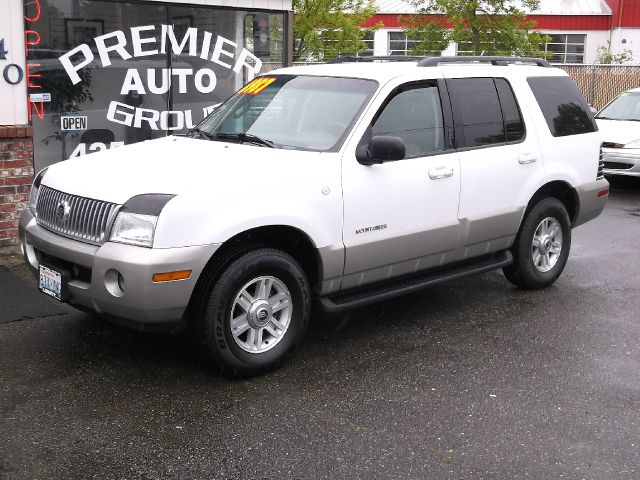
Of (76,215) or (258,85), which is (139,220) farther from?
(258,85)

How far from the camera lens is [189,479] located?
378cm

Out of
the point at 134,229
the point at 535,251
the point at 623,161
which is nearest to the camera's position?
the point at 134,229

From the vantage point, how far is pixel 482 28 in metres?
21.4

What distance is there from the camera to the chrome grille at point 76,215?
470cm

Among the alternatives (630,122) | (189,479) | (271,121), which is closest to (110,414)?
(189,479)

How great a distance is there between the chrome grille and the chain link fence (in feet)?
63.7

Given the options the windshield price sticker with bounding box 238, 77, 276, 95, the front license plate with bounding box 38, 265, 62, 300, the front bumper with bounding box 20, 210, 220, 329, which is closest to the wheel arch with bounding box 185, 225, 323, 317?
the front bumper with bounding box 20, 210, 220, 329

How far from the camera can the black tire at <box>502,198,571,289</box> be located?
6746mm

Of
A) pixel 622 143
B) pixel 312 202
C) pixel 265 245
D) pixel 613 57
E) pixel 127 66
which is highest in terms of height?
pixel 613 57

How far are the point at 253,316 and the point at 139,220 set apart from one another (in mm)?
913

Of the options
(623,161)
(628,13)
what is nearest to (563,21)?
(628,13)

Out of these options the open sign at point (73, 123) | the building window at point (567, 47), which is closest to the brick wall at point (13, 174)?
the open sign at point (73, 123)

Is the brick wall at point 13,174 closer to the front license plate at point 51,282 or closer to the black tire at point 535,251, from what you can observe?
the front license plate at point 51,282

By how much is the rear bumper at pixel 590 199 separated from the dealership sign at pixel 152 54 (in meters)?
4.68
